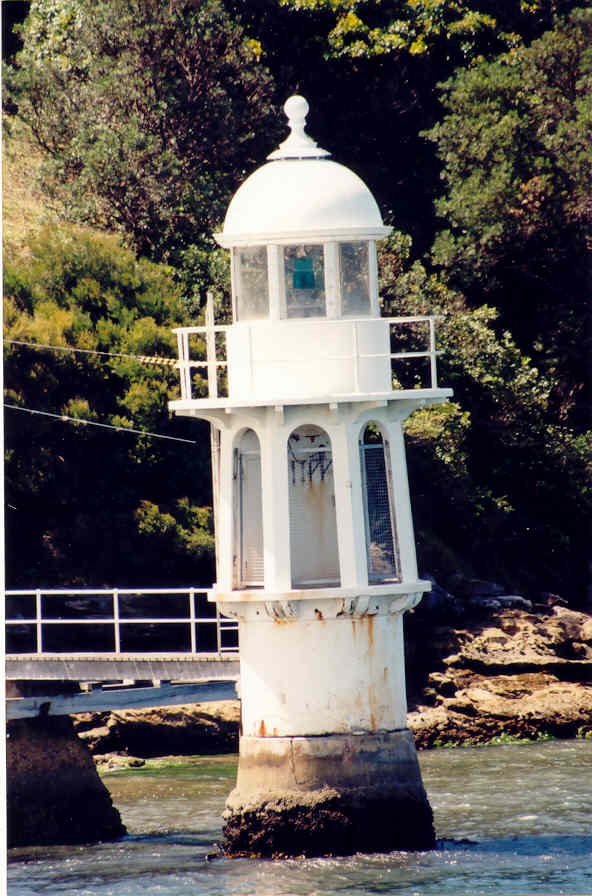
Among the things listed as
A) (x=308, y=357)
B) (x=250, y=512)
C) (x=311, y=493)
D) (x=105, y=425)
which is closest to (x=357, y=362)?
(x=308, y=357)

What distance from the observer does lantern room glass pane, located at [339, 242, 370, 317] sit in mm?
28844

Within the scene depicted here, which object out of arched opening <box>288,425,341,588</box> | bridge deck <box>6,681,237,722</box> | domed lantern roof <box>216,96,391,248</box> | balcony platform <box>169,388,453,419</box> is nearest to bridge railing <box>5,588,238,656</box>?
bridge deck <box>6,681,237,722</box>

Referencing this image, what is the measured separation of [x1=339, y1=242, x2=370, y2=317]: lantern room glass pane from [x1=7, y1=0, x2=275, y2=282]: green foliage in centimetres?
2061

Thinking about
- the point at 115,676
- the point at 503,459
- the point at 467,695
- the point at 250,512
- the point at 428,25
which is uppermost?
the point at 428,25

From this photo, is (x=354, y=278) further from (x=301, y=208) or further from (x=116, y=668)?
(x=116, y=668)

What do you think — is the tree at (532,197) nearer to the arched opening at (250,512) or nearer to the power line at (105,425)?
the power line at (105,425)

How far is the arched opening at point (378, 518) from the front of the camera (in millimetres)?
29766

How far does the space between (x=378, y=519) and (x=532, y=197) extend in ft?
79.6

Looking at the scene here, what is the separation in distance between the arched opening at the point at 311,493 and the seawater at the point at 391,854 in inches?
162

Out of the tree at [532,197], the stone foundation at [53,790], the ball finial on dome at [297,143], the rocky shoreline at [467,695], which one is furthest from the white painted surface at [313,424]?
the tree at [532,197]

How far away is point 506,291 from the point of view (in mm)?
55000

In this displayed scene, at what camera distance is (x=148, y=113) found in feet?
168

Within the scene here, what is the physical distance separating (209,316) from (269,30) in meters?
30.5

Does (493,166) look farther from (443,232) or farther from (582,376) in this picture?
(582,376)
